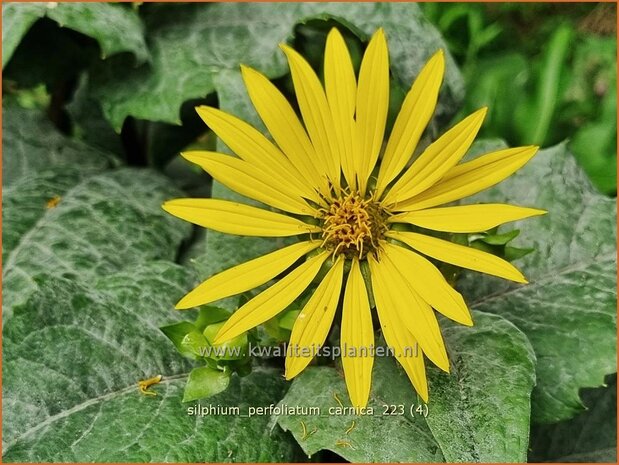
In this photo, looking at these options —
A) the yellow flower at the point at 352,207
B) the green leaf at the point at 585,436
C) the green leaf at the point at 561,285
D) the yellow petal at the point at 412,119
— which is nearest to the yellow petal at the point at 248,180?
the yellow flower at the point at 352,207

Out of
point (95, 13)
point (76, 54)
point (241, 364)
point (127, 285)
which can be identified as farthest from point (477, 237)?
point (76, 54)

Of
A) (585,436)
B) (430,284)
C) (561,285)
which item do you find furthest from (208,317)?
(585,436)

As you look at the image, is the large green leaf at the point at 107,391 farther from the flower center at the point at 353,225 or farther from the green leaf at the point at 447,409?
the flower center at the point at 353,225

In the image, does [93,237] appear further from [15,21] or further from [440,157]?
[440,157]

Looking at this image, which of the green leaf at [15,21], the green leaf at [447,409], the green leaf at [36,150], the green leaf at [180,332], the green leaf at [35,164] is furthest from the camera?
the green leaf at [36,150]

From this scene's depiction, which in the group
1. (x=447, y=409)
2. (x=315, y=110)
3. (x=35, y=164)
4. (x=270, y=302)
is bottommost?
(x=447, y=409)

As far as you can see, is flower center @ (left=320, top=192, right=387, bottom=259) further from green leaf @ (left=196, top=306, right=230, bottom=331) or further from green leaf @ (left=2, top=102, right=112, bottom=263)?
green leaf @ (left=2, top=102, right=112, bottom=263)
